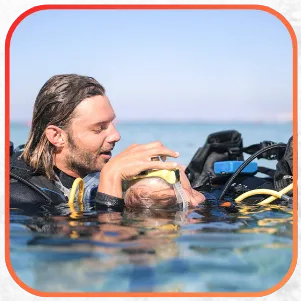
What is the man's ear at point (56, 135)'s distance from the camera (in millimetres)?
5609

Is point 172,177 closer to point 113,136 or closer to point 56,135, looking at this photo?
point 113,136

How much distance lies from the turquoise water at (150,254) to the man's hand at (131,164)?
0.55 metres

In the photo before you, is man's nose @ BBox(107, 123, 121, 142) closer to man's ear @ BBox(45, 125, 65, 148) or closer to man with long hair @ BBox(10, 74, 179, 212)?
man with long hair @ BBox(10, 74, 179, 212)

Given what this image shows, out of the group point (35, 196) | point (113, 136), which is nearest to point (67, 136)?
point (113, 136)

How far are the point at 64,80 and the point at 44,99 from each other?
0.85 feet

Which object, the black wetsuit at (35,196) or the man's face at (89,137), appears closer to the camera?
the black wetsuit at (35,196)

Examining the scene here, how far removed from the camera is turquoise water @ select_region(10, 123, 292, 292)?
3.23 metres

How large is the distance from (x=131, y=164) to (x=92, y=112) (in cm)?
98

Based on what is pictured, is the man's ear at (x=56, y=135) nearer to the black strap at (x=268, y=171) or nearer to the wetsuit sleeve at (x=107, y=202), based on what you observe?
the wetsuit sleeve at (x=107, y=202)

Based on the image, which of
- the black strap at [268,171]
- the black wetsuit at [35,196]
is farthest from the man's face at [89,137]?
the black strap at [268,171]

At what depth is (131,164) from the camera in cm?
484

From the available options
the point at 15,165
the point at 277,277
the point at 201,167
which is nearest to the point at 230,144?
the point at 201,167

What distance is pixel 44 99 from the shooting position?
5.75m

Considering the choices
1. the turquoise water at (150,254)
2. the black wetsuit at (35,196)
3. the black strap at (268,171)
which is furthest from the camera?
the black strap at (268,171)
